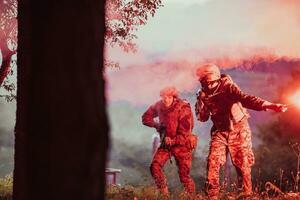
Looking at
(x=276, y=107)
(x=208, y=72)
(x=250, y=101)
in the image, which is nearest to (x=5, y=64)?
(x=208, y=72)

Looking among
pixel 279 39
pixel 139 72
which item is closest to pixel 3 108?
pixel 139 72

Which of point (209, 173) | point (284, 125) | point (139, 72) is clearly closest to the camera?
point (209, 173)

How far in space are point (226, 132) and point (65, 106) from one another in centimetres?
751

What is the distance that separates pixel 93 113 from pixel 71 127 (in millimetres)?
130

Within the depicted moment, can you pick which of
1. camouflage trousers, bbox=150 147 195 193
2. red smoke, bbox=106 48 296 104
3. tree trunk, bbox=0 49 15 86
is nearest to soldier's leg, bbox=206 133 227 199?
camouflage trousers, bbox=150 147 195 193

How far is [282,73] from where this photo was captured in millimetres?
28328

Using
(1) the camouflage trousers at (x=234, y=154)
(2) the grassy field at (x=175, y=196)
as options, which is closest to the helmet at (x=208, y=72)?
(1) the camouflage trousers at (x=234, y=154)

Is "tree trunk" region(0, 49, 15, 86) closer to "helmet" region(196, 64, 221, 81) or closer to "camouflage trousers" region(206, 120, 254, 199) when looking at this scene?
"helmet" region(196, 64, 221, 81)

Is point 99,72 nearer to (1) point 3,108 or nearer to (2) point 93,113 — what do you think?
(2) point 93,113

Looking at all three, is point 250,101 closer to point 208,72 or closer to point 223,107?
point 223,107

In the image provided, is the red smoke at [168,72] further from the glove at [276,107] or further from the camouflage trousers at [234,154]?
the glove at [276,107]

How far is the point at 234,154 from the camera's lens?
34.4ft

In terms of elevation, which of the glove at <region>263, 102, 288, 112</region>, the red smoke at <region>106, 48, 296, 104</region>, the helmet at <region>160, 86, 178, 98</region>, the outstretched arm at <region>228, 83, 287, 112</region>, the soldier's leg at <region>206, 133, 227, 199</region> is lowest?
the soldier's leg at <region>206, 133, 227, 199</region>

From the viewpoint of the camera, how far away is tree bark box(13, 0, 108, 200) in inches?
125
